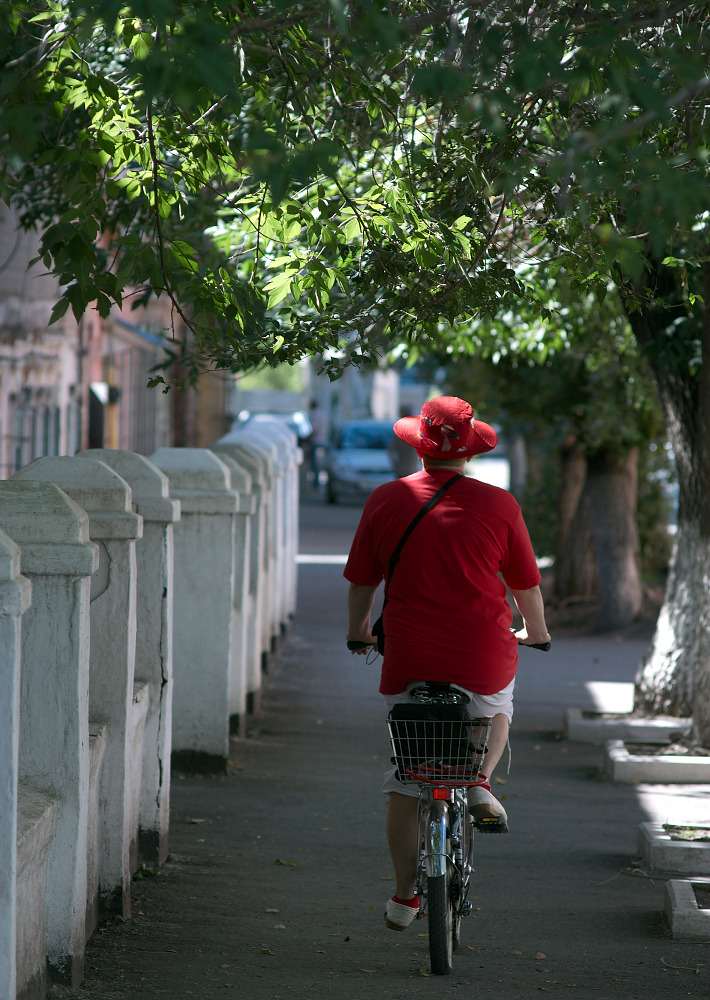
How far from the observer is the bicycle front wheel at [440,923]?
4062 mm

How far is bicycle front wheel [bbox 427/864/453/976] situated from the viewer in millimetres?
4062

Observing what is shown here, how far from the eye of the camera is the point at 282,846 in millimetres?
5969

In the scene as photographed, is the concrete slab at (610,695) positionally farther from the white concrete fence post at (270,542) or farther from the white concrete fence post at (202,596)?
the white concrete fence post at (202,596)

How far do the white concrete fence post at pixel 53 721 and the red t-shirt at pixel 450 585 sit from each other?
0.98m

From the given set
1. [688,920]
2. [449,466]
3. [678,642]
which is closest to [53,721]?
[449,466]

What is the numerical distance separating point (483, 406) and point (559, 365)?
216cm

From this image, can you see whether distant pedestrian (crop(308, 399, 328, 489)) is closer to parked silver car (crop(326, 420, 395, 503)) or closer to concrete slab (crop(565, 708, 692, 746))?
parked silver car (crop(326, 420, 395, 503))

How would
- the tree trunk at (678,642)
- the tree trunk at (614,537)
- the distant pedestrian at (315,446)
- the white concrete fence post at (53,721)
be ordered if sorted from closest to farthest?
the white concrete fence post at (53,721) < the tree trunk at (678,642) < the tree trunk at (614,537) < the distant pedestrian at (315,446)

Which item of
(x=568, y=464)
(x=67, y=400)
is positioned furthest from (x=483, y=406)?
(x=67, y=400)

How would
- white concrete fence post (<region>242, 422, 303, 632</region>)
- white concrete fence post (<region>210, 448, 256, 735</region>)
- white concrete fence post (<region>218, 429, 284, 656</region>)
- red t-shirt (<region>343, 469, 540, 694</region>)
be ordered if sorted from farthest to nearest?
white concrete fence post (<region>242, 422, 303, 632</region>), white concrete fence post (<region>218, 429, 284, 656</region>), white concrete fence post (<region>210, 448, 256, 735</region>), red t-shirt (<region>343, 469, 540, 694</region>)

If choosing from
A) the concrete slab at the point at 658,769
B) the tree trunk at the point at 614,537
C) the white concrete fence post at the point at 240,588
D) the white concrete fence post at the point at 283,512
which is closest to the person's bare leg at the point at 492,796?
the concrete slab at the point at 658,769

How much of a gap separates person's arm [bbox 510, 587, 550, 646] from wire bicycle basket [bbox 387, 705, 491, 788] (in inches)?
19.9

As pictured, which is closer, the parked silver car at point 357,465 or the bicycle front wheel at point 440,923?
the bicycle front wheel at point 440,923

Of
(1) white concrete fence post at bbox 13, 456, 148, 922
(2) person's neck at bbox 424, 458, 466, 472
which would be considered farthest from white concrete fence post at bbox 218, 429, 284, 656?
(2) person's neck at bbox 424, 458, 466, 472
